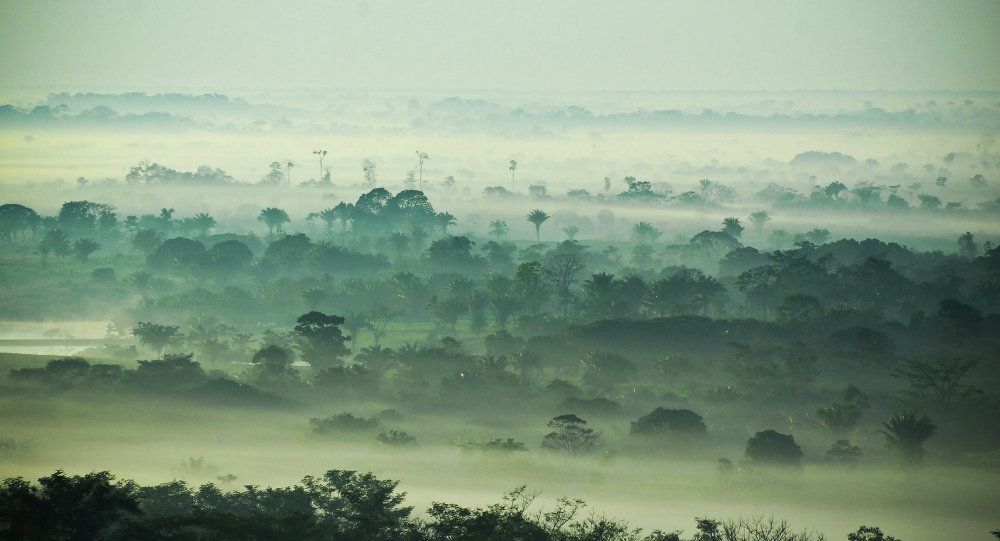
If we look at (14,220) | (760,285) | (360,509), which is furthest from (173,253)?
(360,509)

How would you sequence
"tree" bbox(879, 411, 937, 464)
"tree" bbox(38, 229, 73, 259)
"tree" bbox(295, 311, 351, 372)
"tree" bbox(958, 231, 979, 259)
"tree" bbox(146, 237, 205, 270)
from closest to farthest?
"tree" bbox(879, 411, 937, 464) → "tree" bbox(295, 311, 351, 372) → "tree" bbox(146, 237, 205, 270) → "tree" bbox(38, 229, 73, 259) → "tree" bbox(958, 231, 979, 259)

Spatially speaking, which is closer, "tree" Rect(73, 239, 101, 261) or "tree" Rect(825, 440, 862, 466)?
"tree" Rect(825, 440, 862, 466)

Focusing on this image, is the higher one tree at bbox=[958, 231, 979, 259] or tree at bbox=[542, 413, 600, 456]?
tree at bbox=[958, 231, 979, 259]

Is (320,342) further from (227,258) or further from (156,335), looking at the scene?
(227,258)

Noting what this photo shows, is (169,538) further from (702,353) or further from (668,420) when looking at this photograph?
(702,353)

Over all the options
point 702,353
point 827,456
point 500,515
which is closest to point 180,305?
point 702,353

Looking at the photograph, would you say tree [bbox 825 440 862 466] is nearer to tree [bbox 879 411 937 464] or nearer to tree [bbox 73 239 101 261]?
tree [bbox 879 411 937 464]

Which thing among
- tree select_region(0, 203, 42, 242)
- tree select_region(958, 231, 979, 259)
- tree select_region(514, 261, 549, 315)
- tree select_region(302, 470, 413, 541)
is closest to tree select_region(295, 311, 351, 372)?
tree select_region(514, 261, 549, 315)
